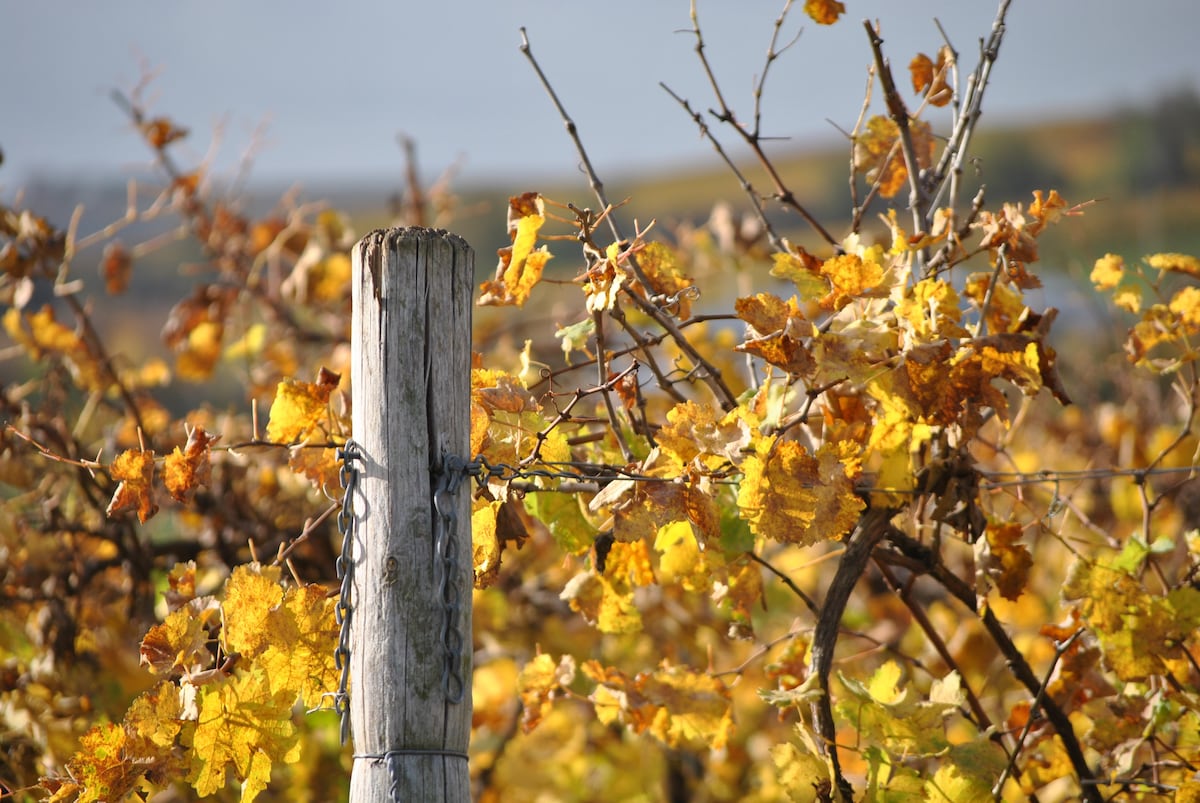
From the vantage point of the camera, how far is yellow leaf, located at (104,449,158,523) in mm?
1887

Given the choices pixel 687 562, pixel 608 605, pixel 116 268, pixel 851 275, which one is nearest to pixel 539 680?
pixel 608 605

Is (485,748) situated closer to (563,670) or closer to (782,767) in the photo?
(563,670)

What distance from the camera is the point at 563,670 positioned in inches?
95.4

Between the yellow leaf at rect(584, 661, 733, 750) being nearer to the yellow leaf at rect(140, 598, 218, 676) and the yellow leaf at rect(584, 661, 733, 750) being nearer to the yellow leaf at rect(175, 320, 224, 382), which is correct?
the yellow leaf at rect(140, 598, 218, 676)

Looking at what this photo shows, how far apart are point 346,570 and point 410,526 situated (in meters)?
0.13

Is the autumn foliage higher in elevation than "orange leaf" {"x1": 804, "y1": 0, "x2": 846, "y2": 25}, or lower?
lower

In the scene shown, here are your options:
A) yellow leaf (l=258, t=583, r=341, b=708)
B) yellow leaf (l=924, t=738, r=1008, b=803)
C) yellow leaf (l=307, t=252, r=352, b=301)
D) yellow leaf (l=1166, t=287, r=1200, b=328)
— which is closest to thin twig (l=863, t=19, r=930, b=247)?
yellow leaf (l=1166, t=287, r=1200, b=328)

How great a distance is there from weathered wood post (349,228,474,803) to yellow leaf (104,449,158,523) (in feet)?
1.48

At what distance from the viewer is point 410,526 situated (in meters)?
1.64

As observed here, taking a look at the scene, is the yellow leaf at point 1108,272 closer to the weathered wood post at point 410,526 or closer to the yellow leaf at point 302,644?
the weathered wood post at point 410,526

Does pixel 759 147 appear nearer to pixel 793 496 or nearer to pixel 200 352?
pixel 793 496

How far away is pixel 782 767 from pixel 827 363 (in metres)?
0.74

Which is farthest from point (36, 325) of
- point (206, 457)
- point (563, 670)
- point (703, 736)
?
point (703, 736)

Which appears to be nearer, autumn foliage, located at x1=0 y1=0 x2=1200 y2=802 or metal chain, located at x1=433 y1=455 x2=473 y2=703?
metal chain, located at x1=433 y1=455 x2=473 y2=703
